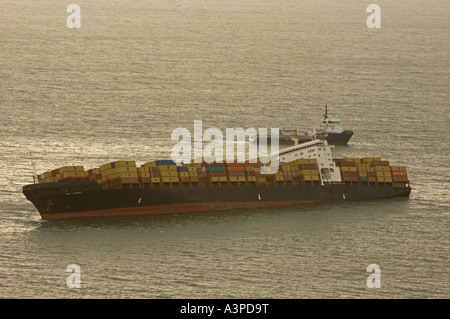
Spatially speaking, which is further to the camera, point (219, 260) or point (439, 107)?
point (439, 107)

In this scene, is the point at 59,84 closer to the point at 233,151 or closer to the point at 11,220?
the point at 233,151

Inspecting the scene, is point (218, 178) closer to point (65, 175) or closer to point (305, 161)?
point (305, 161)

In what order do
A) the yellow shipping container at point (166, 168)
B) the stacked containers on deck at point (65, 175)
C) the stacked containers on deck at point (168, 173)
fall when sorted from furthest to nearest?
1. the yellow shipping container at point (166, 168)
2. the stacked containers on deck at point (168, 173)
3. the stacked containers on deck at point (65, 175)

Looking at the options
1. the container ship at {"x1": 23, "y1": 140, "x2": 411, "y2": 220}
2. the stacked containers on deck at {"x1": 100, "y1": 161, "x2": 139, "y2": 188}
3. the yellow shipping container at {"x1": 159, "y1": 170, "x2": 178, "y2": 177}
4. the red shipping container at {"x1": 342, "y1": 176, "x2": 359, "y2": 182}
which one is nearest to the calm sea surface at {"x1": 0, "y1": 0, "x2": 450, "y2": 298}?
the container ship at {"x1": 23, "y1": 140, "x2": 411, "y2": 220}

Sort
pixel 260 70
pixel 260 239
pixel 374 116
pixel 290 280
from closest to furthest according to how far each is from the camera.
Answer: pixel 290 280
pixel 260 239
pixel 374 116
pixel 260 70

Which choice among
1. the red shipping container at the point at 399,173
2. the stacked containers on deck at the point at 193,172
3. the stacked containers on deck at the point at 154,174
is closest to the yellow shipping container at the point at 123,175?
the stacked containers on deck at the point at 154,174

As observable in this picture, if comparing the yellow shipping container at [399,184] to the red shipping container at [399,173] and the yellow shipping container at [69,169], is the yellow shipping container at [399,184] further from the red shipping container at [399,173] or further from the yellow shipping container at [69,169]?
the yellow shipping container at [69,169]

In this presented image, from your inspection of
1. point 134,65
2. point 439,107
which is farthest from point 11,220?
point 134,65
